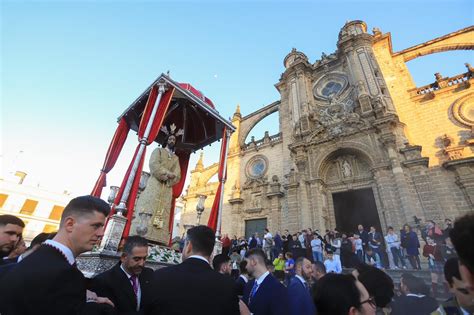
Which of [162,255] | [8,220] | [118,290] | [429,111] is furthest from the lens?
[429,111]

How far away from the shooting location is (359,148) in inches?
478

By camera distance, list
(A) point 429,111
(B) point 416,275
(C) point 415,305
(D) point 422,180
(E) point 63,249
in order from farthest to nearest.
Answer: (A) point 429,111
(D) point 422,180
(B) point 416,275
(C) point 415,305
(E) point 63,249

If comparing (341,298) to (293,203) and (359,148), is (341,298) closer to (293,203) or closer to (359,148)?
(293,203)

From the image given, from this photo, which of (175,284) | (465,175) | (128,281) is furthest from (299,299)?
(465,175)

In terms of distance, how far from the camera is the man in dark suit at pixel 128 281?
218 cm

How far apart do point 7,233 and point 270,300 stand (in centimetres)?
286

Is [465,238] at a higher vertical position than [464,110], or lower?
lower

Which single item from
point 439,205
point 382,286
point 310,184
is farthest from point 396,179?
point 382,286

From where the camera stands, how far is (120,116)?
699 cm

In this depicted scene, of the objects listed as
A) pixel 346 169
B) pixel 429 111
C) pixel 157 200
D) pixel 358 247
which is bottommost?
pixel 358 247

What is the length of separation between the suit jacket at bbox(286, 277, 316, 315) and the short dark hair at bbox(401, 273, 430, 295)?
6.82 feet

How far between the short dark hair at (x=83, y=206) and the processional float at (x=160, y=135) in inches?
110

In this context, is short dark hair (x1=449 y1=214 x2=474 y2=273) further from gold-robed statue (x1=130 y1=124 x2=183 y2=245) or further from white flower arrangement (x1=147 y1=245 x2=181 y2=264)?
gold-robed statue (x1=130 y1=124 x2=183 y2=245)

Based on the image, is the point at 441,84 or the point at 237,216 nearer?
the point at 441,84
